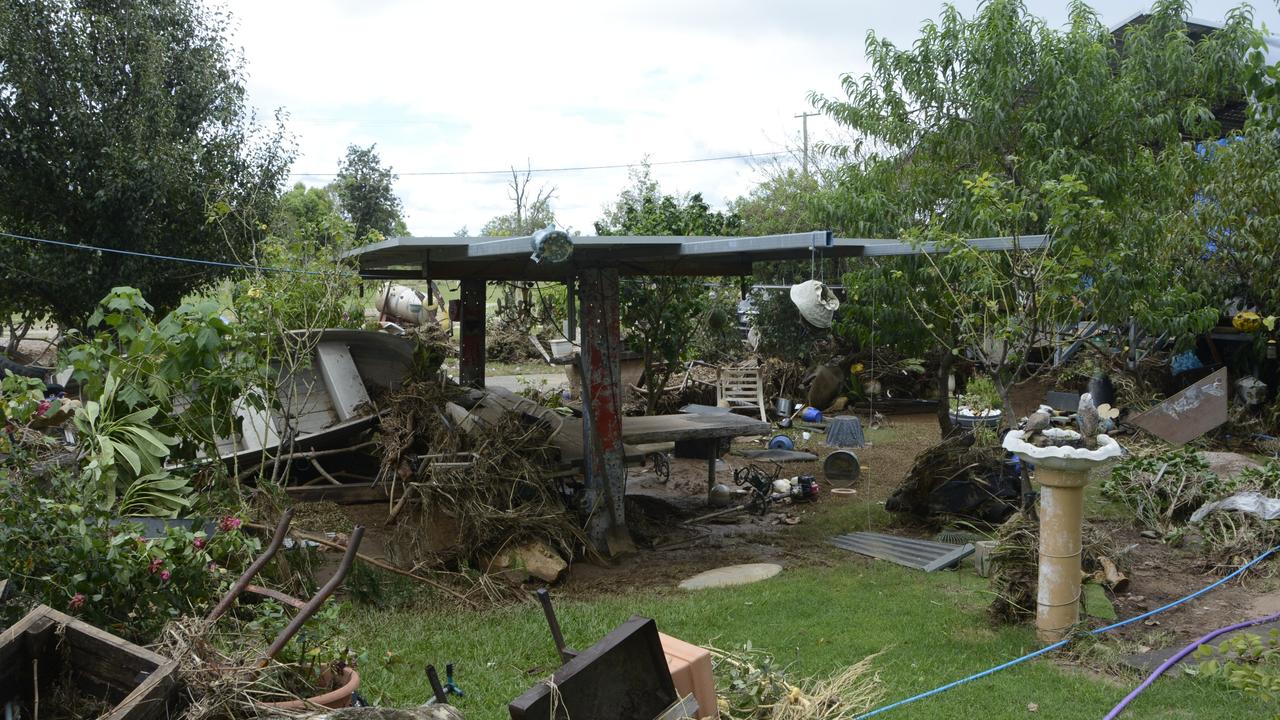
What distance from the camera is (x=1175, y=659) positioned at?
512 cm

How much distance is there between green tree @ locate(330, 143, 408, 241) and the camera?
26516 mm

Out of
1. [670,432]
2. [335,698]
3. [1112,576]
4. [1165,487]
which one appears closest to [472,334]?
[670,432]

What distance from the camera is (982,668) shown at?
529cm

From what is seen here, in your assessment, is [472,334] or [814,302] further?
[472,334]

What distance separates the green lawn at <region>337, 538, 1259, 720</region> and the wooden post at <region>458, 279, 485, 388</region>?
5.80m

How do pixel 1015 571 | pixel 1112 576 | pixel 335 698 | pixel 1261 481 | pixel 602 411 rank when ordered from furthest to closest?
pixel 602 411, pixel 1261 481, pixel 1112 576, pixel 1015 571, pixel 335 698

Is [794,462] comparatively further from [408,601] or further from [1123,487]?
[408,601]

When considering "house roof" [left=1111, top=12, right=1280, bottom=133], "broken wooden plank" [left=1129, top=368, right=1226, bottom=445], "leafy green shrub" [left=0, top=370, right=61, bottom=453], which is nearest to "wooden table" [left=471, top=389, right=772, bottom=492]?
"leafy green shrub" [left=0, top=370, right=61, bottom=453]

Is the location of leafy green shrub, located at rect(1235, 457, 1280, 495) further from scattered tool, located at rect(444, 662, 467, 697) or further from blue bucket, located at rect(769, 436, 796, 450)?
scattered tool, located at rect(444, 662, 467, 697)

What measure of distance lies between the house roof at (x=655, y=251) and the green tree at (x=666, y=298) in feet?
7.58

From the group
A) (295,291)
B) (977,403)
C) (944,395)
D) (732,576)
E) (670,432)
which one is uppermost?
(295,291)

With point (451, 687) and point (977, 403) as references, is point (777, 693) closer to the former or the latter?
point (451, 687)

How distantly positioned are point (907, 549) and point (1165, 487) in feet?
8.83

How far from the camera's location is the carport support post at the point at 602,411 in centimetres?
852
